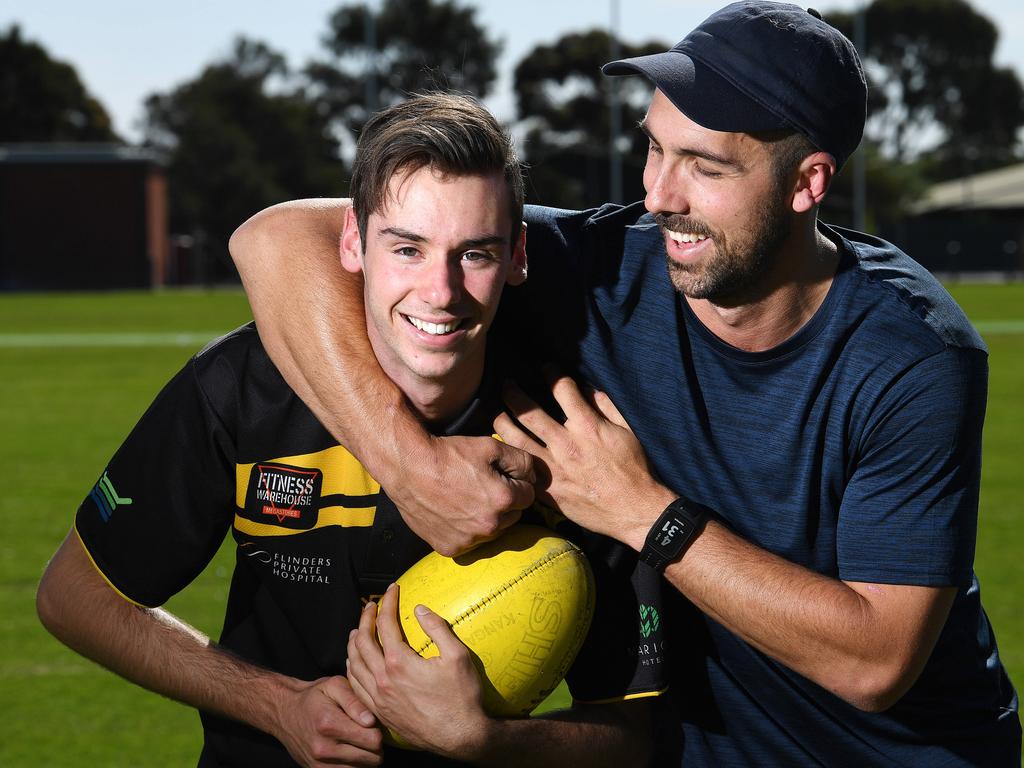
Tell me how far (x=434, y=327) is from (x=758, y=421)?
0.79m

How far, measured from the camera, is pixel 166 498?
291cm

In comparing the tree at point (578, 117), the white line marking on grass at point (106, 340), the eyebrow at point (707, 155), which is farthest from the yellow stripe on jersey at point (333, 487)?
the tree at point (578, 117)

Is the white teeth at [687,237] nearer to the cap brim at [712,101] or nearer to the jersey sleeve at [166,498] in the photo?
the cap brim at [712,101]

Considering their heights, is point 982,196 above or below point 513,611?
below

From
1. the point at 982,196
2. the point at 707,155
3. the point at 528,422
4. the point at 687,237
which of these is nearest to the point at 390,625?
the point at 528,422

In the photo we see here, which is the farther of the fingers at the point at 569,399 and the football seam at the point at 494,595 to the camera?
the fingers at the point at 569,399

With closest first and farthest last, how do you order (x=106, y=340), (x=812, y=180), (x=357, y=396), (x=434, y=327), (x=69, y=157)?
(x=434, y=327) < (x=357, y=396) < (x=812, y=180) < (x=106, y=340) < (x=69, y=157)

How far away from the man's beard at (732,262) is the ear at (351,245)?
68 centimetres

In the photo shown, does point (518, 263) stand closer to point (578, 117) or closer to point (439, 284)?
point (439, 284)

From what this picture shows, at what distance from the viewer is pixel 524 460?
2863 mm

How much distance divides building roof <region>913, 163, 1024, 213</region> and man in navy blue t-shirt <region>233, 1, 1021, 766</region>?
62195mm

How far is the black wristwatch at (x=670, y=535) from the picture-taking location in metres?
2.83

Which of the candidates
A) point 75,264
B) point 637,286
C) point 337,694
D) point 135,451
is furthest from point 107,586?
point 75,264

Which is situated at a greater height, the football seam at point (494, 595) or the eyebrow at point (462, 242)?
the eyebrow at point (462, 242)
